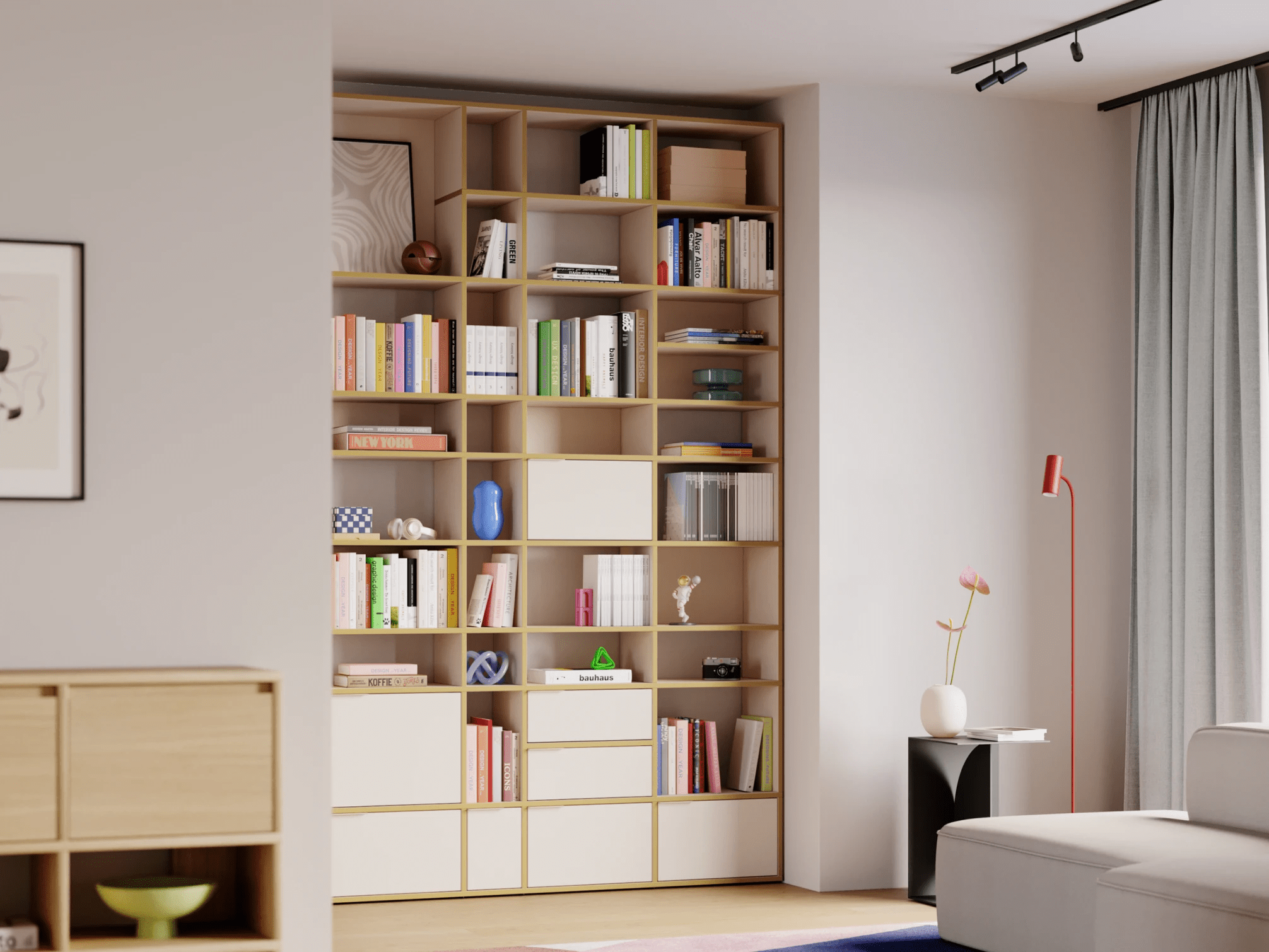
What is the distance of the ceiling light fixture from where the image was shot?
5.09 meters

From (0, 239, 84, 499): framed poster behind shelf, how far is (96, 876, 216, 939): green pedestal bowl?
866 millimetres

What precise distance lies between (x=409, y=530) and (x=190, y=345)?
2.07m

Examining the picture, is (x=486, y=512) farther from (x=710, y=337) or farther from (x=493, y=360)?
(x=710, y=337)

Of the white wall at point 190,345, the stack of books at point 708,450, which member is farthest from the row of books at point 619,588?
the white wall at point 190,345

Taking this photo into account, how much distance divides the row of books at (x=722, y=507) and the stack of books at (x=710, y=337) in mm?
490

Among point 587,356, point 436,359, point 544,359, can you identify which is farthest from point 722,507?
point 436,359

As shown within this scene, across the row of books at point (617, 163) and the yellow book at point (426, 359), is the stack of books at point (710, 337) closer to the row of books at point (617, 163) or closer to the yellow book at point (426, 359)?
the row of books at point (617, 163)

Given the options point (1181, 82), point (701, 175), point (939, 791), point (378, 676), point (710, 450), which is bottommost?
point (939, 791)

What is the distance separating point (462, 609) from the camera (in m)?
5.72

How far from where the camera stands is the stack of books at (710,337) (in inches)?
237

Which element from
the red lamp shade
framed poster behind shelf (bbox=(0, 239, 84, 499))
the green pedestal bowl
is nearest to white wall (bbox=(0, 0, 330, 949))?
framed poster behind shelf (bbox=(0, 239, 84, 499))

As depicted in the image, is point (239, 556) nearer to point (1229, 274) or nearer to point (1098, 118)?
point (1229, 274)

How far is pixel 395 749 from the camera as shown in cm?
561

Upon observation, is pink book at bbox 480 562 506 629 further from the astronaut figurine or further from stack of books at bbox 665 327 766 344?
stack of books at bbox 665 327 766 344
